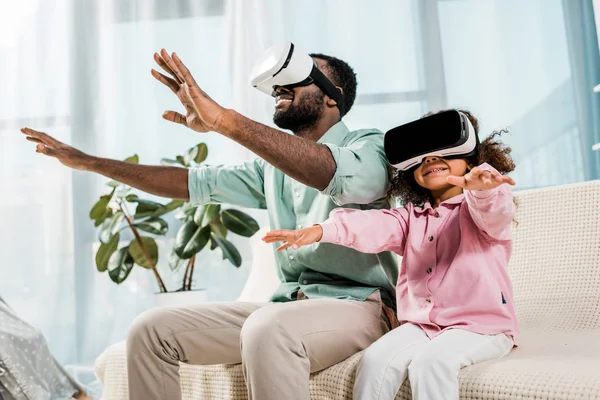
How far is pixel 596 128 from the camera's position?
9.73 feet

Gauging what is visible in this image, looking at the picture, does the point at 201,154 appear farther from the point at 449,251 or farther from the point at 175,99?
the point at 449,251

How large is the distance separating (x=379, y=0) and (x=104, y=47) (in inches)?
55.5

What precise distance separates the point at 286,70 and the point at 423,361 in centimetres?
74

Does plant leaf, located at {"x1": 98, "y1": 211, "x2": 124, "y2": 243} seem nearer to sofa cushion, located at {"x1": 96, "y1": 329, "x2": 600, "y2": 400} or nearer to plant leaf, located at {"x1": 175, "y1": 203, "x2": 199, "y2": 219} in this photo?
plant leaf, located at {"x1": 175, "y1": 203, "x2": 199, "y2": 219}

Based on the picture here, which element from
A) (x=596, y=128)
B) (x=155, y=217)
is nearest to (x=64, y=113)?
(x=155, y=217)

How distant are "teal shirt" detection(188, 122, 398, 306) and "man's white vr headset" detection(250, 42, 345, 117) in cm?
13

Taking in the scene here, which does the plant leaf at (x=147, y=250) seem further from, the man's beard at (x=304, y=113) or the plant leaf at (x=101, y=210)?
the man's beard at (x=304, y=113)

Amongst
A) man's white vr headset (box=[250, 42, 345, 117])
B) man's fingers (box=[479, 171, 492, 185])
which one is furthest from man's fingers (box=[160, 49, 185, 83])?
man's fingers (box=[479, 171, 492, 185])

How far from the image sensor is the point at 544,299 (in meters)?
1.46

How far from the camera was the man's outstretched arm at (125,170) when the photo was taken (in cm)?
160

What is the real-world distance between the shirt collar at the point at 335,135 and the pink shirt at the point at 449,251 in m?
0.30

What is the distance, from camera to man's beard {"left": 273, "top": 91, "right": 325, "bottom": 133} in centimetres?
152

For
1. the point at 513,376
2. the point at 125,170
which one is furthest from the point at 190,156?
the point at 513,376

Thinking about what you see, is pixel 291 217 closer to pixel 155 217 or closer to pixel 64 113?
pixel 155 217
